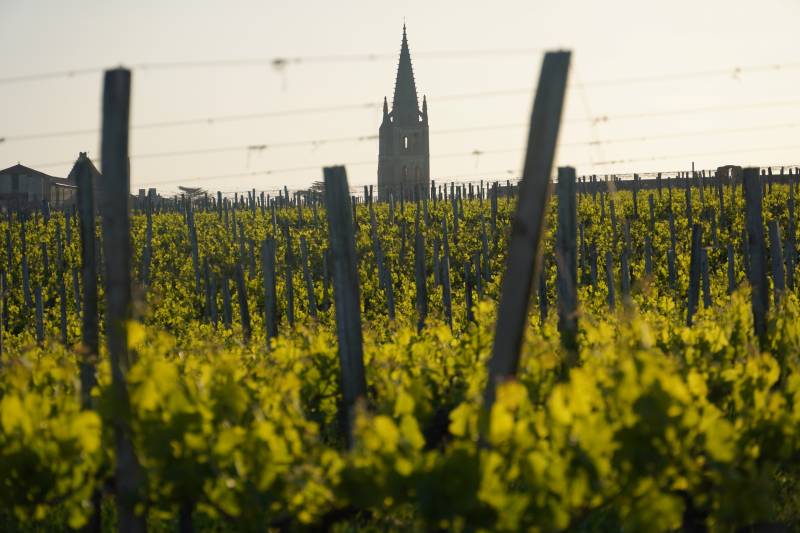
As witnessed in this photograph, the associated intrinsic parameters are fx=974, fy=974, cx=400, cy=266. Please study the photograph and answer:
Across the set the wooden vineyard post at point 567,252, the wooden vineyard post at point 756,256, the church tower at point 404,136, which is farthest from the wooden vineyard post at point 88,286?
the church tower at point 404,136

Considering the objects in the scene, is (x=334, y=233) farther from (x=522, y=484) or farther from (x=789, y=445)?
(x=789, y=445)

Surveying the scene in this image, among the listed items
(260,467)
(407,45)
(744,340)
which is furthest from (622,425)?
(407,45)

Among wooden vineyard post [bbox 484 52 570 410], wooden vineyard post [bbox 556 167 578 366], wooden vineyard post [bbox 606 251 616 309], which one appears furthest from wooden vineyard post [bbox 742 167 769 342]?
wooden vineyard post [bbox 484 52 570 410]

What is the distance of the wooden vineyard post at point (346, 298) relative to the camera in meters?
5.96

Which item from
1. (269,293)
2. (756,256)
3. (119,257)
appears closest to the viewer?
(119,257)

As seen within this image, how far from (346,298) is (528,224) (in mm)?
1744

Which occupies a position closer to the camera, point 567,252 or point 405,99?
point 567,252

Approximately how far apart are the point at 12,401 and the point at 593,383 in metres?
2.73

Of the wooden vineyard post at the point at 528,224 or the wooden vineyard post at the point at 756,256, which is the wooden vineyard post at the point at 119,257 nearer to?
the wooden vineyard post at the point at 528,224

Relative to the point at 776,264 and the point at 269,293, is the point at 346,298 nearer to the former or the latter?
the point at 269,293

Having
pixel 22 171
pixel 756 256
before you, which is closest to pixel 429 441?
pixel 756 256

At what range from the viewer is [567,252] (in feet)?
23.4

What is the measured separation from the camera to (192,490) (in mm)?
4516

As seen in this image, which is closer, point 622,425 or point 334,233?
point 622,425
